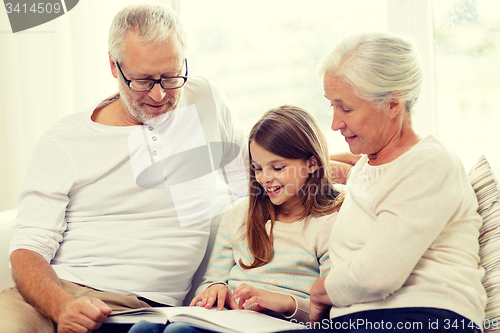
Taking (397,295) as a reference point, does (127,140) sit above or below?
above

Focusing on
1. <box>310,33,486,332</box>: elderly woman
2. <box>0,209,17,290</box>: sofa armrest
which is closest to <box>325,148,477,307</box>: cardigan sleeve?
<box>310,33,486,332</box>: elderly woman

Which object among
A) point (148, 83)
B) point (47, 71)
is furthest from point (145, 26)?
point (47, 71)

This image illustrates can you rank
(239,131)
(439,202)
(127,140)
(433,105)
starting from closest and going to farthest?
(439,202)
(127,140)
(239,131)
(433,105)

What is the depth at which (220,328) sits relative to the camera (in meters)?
1.05

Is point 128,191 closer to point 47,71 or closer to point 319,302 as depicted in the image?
point 319,302

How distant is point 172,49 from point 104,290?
756 millimetres

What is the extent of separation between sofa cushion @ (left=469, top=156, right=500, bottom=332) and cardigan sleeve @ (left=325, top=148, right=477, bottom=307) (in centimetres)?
16

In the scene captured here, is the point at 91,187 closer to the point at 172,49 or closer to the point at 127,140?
the point at 127,140

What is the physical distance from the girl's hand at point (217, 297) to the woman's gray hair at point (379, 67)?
67 centimetres

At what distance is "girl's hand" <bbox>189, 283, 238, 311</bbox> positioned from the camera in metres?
1.28

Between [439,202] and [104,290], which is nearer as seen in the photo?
[439,202]

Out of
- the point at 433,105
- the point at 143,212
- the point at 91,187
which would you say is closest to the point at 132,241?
the point at 143,212

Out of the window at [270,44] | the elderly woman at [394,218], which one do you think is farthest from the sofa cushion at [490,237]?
the window at [270,44]

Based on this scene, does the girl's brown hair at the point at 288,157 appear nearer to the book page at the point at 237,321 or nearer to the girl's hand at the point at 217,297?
the girl's hand at the point at 217,297
